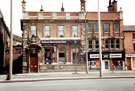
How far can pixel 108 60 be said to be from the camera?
33031 mm

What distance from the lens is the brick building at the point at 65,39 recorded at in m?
31.4

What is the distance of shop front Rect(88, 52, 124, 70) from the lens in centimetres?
3276

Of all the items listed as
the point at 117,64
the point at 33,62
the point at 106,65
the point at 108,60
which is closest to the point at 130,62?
the point at 117,64

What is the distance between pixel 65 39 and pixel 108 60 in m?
7.73

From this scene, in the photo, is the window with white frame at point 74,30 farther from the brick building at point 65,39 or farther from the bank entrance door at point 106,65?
the bank entrance door at point 106,65

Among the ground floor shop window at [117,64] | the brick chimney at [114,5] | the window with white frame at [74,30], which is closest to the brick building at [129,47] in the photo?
the ground floor shop window at [117,64]

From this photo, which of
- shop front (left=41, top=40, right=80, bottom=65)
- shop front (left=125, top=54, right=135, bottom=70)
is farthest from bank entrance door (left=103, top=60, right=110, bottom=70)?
shop front (left=41, top=40, right=80, bottom=65)

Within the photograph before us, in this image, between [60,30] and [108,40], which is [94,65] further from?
[60,30]

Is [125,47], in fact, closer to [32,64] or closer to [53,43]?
[53,43]

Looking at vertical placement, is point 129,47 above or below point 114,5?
below

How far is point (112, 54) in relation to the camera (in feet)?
108

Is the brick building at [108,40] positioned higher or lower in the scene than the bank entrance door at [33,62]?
higher

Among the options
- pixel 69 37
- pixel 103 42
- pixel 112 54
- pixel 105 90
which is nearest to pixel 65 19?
pixel 69 37

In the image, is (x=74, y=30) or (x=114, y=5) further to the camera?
(x=114, y=5)
